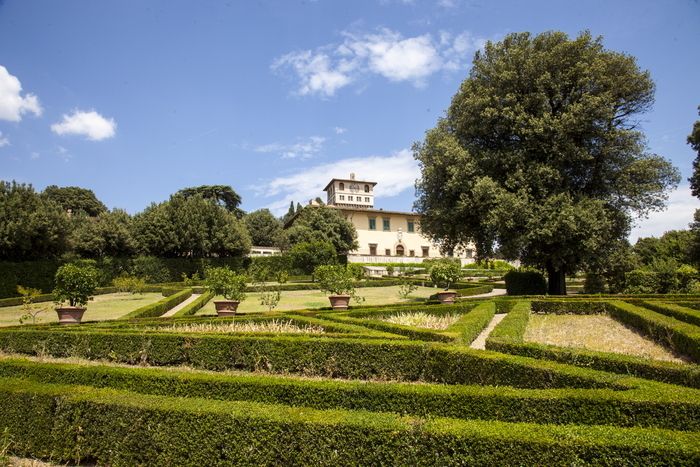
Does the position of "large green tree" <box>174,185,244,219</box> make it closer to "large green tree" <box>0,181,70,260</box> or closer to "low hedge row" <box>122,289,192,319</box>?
"large green tree" <box>0,181,70,260</box>

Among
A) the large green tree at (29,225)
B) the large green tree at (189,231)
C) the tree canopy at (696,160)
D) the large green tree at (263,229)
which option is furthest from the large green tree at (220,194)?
the tree canopy at (696,160)

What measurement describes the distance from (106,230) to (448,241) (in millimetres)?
26314

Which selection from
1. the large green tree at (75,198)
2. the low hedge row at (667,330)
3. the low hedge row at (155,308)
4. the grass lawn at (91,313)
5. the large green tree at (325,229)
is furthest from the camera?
the large green tree at (75,198)

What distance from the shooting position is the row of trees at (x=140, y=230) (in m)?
27.7

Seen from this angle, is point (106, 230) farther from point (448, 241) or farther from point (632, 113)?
point (632, 113)

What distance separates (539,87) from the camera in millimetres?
19000

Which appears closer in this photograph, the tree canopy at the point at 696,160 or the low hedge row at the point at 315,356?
the low hedge row at the point at 315,356

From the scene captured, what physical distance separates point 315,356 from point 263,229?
63.0m

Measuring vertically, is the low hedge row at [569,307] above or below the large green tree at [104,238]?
below

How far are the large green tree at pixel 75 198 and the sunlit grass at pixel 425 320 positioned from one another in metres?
59.1

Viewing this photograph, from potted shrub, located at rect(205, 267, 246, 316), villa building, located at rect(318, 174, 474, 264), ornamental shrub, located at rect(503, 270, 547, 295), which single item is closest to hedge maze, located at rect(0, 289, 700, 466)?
potted shrub, located at rect(205, 267, 246, 316)

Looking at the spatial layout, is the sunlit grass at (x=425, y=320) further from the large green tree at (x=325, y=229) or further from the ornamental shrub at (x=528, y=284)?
the large green tree at (x=325, y=229)

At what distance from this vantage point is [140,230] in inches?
1441

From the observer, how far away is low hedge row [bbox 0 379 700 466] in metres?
3.63
